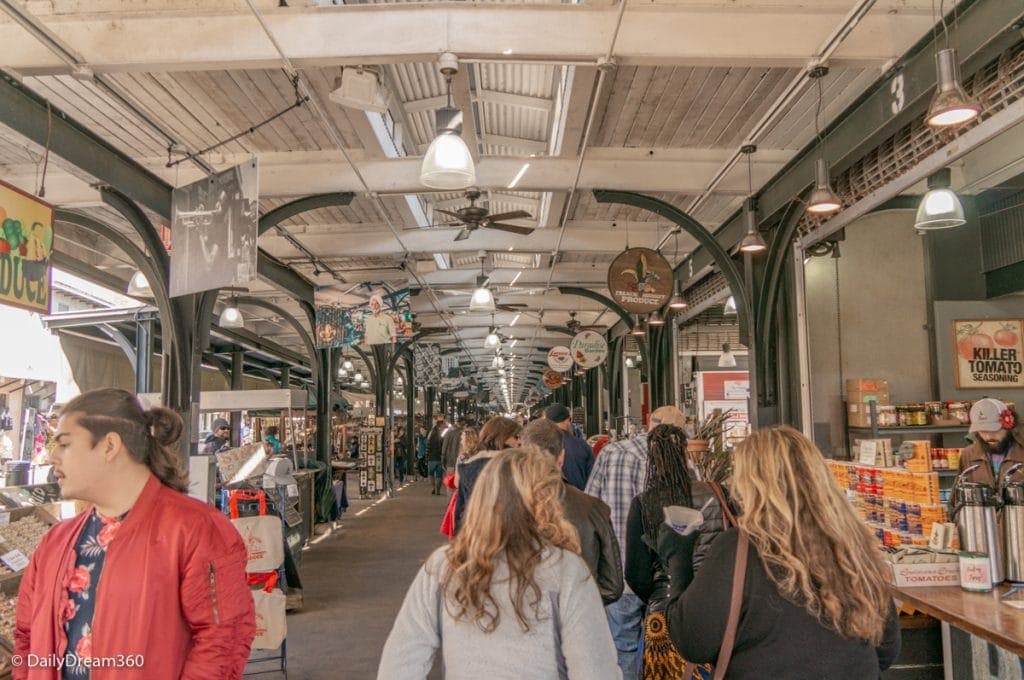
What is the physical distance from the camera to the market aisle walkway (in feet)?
19.2

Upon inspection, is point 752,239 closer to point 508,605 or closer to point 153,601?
point 508,605

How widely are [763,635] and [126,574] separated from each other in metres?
1.75

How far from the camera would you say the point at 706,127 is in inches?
289

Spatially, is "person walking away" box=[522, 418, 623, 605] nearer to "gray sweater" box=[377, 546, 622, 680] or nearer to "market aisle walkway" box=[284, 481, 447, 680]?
"gray sweater" box=[377, 546, 622, 680]

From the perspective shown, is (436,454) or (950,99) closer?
(950,99)

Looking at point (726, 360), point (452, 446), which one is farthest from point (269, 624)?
point (726, 360)

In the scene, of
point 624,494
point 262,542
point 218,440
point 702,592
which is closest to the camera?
point 702,592

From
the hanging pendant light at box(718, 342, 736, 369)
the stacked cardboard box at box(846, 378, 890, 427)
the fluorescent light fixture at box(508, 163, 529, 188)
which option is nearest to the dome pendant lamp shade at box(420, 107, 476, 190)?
the fluorescent light fixture at box(508, 163, 529, 188)

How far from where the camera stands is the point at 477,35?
533 centimetres

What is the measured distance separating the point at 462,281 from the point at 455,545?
1223 centimetres

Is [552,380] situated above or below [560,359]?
below

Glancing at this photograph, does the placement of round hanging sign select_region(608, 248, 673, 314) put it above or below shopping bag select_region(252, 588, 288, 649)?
above

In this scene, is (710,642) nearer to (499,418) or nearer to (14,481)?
(499,418)

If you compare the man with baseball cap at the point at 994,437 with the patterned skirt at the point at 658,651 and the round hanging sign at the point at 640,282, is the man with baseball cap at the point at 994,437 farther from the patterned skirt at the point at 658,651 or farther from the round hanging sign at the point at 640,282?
the round hanging sign at the point at 640,282
